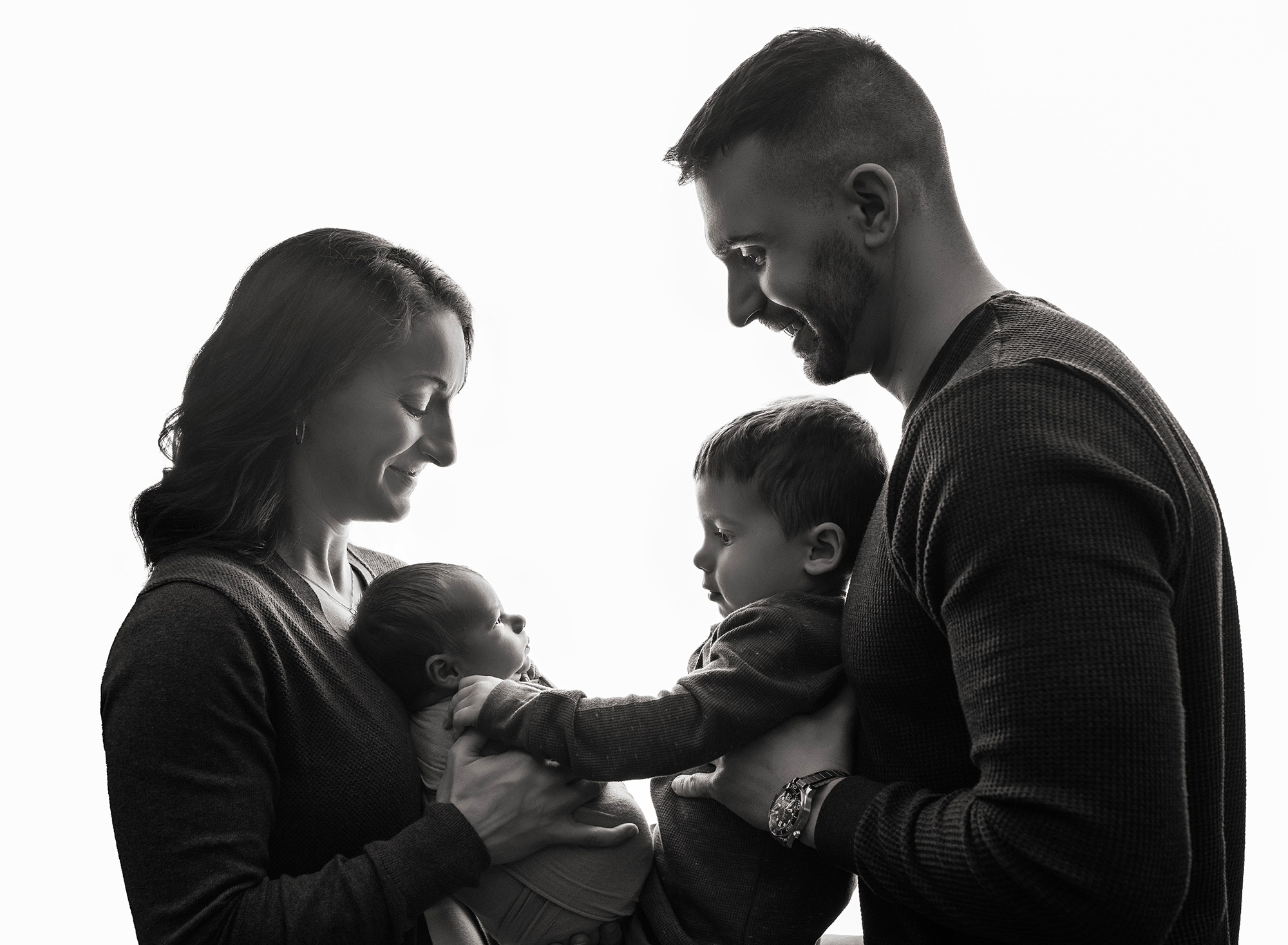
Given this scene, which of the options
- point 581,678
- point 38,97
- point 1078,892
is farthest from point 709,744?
point 38,97

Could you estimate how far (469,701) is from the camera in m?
1.47

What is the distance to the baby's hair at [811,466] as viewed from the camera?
1.46 m

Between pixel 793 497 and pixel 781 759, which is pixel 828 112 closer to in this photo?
pixel 793 497

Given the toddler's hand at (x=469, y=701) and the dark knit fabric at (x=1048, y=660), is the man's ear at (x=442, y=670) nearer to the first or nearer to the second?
the toddler's hand at (x=469, y=701)

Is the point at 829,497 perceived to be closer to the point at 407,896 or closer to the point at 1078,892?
the point at 1078,892

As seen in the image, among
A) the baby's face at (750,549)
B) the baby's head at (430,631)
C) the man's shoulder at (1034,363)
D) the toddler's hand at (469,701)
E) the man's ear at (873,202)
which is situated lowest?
the toddler's hand at (469,701)

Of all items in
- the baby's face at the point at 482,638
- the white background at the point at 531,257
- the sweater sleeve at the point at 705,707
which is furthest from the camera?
the white background at the point at 531,257

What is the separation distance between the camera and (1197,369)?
2.43 m

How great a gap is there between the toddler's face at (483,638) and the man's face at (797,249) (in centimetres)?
59

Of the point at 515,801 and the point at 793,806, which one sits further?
the point at 515,801

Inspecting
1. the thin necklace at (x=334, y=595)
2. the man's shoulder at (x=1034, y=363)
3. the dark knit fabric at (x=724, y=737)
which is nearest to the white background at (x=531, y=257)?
the thin necklace at (x=334, y=595)

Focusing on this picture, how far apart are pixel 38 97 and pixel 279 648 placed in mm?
1875

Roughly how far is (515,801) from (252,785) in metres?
0.33

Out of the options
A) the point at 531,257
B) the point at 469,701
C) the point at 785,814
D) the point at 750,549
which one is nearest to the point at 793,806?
the point at 785,814
